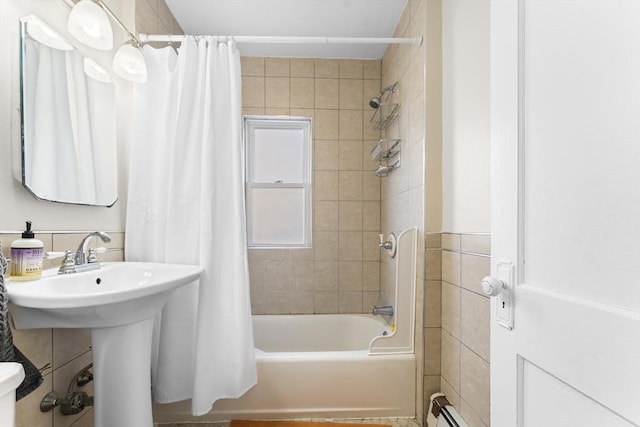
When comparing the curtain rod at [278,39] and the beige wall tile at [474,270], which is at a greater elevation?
the curtain rod at [278,39]

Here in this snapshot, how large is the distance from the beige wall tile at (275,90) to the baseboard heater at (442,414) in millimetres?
2285

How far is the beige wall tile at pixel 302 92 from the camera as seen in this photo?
2600 mm

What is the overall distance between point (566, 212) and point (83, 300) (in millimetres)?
1104

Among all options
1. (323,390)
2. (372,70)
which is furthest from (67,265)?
(372,70)

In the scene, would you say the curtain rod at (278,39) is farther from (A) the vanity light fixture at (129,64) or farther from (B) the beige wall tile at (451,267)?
(B) the beige wall tile at (451,267)

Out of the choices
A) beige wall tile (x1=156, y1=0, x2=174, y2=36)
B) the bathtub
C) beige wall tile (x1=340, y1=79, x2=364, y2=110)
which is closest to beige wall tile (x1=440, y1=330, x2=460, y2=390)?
the bathtub

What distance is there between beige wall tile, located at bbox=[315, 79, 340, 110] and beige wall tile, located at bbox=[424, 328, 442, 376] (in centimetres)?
187

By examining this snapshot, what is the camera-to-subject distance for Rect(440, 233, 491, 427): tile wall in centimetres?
119

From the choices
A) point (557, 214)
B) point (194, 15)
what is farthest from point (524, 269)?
point (194, 15)

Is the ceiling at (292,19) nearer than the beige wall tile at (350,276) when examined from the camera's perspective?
Yes

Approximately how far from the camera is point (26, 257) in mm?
940

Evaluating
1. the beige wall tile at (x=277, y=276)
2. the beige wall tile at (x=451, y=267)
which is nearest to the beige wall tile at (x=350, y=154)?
the beige wall tile at (x=277, y=276)

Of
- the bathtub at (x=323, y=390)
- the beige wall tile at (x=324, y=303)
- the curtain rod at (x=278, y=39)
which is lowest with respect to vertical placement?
the bathtub at (x=323, y=390)

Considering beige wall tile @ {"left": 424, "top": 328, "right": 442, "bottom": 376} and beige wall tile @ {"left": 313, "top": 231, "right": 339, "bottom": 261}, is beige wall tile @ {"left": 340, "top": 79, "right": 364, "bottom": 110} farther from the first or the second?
beige wall tile @ {"left": 424, "top": 328, "right": 442, "bottom": 376}
